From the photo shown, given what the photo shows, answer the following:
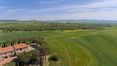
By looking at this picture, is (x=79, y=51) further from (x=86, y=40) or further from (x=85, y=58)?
(x=86, y=40)

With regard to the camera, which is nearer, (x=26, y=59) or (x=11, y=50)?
(x=26, y=59)

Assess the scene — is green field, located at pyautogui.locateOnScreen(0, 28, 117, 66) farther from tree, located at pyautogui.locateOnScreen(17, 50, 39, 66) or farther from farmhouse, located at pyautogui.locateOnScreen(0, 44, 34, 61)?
farmhouse, located at pyautogui.locateOnScreen(0, 44, 34, 61)

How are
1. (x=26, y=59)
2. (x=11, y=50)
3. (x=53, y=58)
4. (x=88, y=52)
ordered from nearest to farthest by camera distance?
(x=26, y=59)
(x=53, y=58)
(x=11, y=50)
(x=88, y=52)

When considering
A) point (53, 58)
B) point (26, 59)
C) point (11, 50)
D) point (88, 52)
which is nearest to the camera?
point (26, 59)

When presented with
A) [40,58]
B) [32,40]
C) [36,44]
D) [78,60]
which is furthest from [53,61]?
[32,40]

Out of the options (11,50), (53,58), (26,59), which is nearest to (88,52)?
(53,58)

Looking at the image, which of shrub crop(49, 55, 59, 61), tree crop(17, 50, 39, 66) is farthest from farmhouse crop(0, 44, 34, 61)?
shrub crop(49, 55, 59, 61)

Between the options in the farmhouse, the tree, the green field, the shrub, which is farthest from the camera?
the farmhouse

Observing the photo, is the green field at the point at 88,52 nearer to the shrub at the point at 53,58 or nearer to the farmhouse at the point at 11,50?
the shrub at the point at 53,58

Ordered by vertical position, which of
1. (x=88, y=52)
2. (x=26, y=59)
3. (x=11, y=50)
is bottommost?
(x=88, y=52)

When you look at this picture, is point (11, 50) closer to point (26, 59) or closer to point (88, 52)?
point (26, 59)

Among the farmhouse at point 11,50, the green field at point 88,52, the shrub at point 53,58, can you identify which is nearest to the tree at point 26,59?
the shrub at point 53,58
